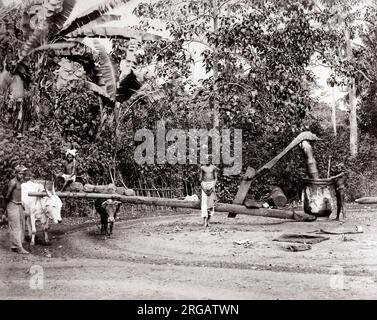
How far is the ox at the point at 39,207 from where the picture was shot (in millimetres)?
9820

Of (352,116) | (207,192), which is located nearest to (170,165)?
(207,192)

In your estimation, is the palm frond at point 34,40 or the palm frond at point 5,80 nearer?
the palm frond at point 5,80

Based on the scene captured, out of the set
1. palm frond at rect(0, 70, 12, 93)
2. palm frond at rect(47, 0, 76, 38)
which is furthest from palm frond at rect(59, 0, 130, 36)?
palm frond at rect(0, 70, 12, 93)

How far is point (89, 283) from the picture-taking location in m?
6.53

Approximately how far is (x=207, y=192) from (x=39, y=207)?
3664 mm

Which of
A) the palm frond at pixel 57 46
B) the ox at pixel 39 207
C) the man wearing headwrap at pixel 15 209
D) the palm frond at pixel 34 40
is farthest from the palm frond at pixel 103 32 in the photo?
the man wearing headwrap at pixel 15 209

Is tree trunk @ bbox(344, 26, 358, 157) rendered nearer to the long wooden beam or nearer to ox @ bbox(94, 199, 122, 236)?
the long wooden beam

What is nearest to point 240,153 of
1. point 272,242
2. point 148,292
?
point 272,242

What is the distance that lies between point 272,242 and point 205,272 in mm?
2692

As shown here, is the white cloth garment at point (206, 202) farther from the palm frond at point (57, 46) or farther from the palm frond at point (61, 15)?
the palm frond at point (61, 15)

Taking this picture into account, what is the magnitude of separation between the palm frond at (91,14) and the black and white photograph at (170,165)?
5cm

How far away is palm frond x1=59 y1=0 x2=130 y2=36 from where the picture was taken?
39.4ft

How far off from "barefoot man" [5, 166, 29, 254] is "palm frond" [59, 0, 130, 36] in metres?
4.85
